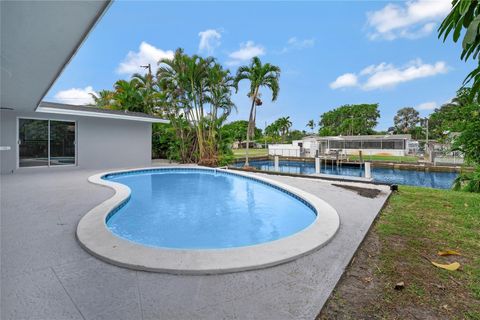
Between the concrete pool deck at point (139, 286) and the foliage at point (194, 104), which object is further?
the foliage at point (194, 104)

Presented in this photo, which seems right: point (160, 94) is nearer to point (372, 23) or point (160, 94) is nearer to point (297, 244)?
point (372, 23)

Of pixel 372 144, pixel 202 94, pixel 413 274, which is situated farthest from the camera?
pixel 372 144

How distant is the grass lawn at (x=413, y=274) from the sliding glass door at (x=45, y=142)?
40.9ft

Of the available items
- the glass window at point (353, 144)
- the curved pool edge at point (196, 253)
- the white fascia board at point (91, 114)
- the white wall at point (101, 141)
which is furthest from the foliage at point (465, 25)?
the glass window at point (353, 144)

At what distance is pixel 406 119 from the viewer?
54.5m

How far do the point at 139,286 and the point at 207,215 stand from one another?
3335 millimetres

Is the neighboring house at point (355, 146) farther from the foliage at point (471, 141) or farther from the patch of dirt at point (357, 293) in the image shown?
the patch of dirt at point (357, 293)

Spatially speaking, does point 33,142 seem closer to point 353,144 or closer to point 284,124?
point 353,144

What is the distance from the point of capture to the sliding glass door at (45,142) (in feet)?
32.0

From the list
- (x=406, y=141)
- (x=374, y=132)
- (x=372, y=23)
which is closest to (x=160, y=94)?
(x=372, y=23)

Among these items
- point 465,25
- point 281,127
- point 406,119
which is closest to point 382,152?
point 281,127

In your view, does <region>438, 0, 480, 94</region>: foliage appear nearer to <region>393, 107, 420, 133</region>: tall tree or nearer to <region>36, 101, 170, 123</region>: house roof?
<region>36, 101, 170, 123</region>: house roof

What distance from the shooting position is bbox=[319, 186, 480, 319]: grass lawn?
75.6 inches

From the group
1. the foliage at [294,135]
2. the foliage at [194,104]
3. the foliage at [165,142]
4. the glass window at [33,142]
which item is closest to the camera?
the glass window at [33,142]
